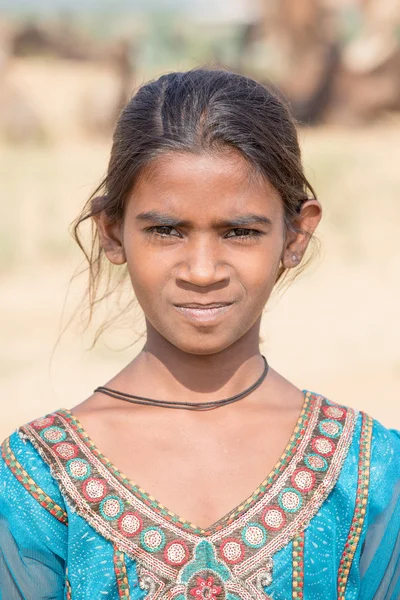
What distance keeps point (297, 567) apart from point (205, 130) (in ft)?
3.08

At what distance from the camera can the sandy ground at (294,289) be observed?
284 inches

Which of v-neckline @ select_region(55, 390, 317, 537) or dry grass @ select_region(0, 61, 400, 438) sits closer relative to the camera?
v-neckline @ select_region(55, 390, 317, 537)

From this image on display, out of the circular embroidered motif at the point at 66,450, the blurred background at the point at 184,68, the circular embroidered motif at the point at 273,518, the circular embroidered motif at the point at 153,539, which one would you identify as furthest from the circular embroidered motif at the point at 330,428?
the blurred background at the point at 184,68

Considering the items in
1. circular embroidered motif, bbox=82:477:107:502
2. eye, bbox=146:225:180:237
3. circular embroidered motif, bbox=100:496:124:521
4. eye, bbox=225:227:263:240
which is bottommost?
circular embroidered motif, bbox=100:496:124:521

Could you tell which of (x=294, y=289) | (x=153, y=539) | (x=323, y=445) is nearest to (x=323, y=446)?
(x=323, y=445)

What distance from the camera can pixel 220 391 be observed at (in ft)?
7.70

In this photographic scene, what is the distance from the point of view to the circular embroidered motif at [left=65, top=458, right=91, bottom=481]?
7.19 feet

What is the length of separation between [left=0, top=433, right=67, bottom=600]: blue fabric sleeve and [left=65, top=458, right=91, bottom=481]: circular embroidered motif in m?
0.04

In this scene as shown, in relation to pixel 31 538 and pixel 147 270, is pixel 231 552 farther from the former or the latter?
pixel 147 270

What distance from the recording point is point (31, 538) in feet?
7.04

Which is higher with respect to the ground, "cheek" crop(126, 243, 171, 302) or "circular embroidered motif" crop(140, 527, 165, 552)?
"cheek" crop(126, 243, 171, 302)

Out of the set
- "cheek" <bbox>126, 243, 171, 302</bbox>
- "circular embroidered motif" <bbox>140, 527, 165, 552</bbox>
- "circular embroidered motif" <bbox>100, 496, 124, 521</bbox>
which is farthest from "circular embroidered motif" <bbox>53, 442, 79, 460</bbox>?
"cheek" <bbox>126, 243, 171, 302</bbox>

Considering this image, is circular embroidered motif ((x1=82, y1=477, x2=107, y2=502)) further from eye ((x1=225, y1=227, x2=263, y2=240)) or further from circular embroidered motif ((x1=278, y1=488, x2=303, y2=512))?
eye ((x1=225, y1=227, x2=263, y2=240))

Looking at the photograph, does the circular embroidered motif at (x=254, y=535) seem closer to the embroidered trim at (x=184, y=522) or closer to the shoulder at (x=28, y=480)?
the embroidered trim at (x=184, y=522)
